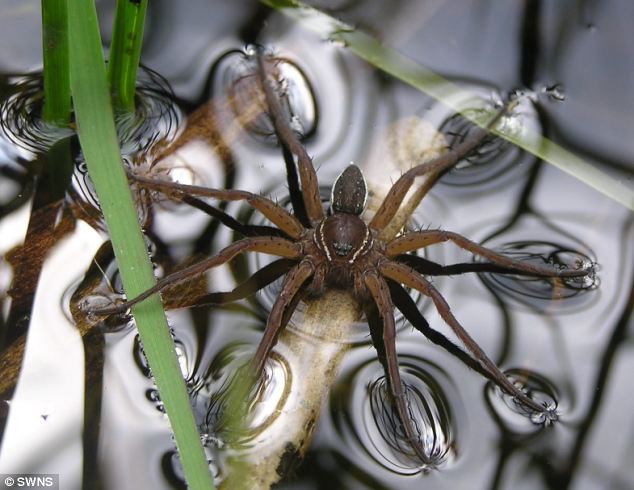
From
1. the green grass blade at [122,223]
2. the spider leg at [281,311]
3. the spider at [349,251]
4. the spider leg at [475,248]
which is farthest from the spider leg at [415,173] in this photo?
the green grass blade at [122,223]

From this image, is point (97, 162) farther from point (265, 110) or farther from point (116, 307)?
point (265, 110)

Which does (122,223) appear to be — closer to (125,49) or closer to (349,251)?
(125,49)

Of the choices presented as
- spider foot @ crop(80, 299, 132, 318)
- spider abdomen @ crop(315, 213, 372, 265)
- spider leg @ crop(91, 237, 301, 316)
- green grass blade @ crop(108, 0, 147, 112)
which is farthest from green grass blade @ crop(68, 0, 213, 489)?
spider abdomen @ crop(315, 213, 372, 265)

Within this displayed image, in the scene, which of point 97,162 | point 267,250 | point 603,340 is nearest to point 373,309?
point 267,250

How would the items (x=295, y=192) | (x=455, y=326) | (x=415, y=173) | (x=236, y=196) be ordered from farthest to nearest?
(x=295, y=192) < (x=415, y=173) < (x=236, y=196) < (x=455, y=326)

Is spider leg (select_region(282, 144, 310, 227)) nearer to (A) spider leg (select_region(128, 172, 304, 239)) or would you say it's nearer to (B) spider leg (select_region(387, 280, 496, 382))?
(A) spider leg (select_region(128, 172, 304, 239))

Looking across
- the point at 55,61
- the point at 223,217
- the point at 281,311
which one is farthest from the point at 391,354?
the point at 55,61

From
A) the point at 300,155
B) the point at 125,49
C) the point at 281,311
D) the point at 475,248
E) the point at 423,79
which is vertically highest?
the point at 423,79
